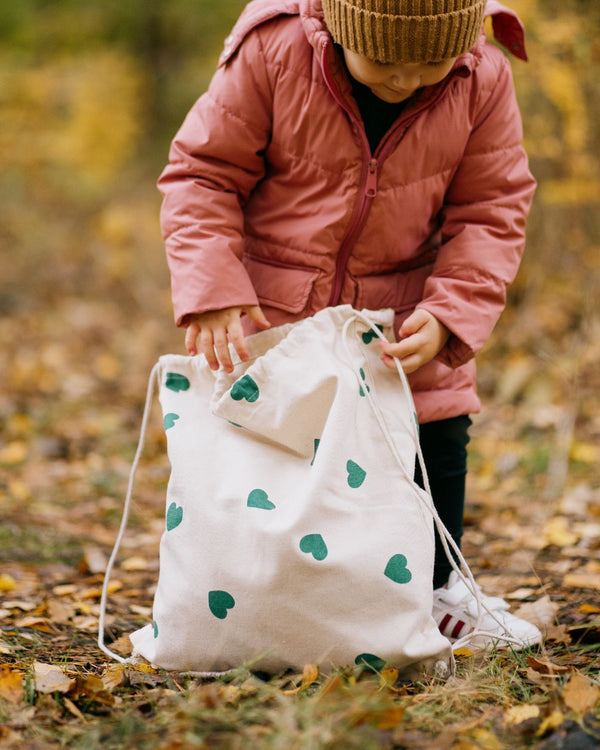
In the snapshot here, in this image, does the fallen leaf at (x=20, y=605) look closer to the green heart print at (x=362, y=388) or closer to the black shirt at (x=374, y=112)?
the green heart print at (x=362, y=388)

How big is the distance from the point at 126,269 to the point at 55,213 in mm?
2441

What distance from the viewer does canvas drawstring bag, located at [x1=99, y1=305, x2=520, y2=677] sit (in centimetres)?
187

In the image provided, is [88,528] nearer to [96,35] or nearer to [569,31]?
[569,31]

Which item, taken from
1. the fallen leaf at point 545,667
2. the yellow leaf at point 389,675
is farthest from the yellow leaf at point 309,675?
the fallen leaf at point 545,667

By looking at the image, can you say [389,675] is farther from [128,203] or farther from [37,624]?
[128,203]

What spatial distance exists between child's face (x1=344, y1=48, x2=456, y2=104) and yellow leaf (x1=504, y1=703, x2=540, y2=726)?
1.34 metres

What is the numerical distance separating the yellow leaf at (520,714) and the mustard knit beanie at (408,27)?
136cm

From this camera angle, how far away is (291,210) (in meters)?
2.18

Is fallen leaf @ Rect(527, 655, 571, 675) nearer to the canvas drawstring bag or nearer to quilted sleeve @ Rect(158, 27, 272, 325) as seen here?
the canvas drawstring bag

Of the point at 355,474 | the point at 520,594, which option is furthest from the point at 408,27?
the point at 520,594

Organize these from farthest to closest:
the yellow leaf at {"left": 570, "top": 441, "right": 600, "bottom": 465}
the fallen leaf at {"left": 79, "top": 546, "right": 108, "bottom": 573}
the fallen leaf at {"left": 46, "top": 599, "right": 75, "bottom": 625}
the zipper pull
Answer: the yellow leaf at {"left": 570, "top": 441, "right": 600, "bottom": 465}, the fallen leaf at {"left": 79, "top": 546, "right": 108, "bottom": 573}, the fallen leaf at {"left": 46, "top": 599, "right": 75, "bottom": 625}, the zipper pull

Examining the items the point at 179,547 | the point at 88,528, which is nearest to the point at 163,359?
the point at 179,547

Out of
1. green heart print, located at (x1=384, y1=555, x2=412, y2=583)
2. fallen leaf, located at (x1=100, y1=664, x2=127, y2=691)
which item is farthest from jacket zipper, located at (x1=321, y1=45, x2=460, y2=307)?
fallen leaf, located at (x1=100, y1=664, x2=127, y2=691)

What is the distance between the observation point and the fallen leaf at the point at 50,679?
1773mm
